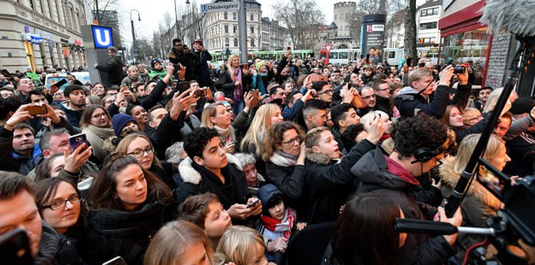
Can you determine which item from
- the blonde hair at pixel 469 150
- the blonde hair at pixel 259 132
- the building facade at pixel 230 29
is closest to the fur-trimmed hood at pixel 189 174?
the blonde hair at pixel 259 132

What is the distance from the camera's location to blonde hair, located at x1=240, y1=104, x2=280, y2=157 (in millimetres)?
3512

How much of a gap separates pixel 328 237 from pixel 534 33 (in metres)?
1.70

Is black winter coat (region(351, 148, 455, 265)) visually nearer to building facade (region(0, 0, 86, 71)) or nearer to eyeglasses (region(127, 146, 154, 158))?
eyeglasses (region(127, 146, 154, 158))

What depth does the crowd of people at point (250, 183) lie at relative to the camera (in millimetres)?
1660

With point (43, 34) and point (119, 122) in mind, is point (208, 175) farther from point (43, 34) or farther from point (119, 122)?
point (43, 34)

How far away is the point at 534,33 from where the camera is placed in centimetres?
139

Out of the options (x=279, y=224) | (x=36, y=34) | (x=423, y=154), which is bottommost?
(x=279, y=224)

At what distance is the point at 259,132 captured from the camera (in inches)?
144

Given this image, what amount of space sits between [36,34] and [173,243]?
2913cm

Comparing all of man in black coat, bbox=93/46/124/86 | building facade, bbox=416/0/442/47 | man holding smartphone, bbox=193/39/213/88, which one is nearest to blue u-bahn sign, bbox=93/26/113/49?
man in black coat, bbox=93/46/124/86

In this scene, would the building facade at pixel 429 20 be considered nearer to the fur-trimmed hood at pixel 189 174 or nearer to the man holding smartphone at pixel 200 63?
the man holding smartphone at pixel 200 63

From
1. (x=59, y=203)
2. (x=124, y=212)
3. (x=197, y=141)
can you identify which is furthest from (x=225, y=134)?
(x=59, y=203)

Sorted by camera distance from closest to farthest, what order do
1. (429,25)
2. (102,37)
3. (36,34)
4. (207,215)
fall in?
(207,215) < (102,37) < (36,34) < (429,25)

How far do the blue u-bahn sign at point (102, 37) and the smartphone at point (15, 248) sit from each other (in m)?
10.3
